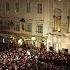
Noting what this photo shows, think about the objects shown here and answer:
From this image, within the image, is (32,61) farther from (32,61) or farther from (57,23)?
(57,23)

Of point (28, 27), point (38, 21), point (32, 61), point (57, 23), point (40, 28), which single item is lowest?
point (32, 61)

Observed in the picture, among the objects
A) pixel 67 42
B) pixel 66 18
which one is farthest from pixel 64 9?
pixel 67 42

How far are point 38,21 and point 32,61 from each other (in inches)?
515

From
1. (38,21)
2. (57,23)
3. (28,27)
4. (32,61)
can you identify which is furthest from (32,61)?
(28,27)

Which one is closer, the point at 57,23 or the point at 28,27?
the point at 57,23

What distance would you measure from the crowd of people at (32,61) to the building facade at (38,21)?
5.59 meters

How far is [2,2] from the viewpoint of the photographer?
5519 centimetres

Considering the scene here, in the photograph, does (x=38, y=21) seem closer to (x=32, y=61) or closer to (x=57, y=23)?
(x=57, y=23)

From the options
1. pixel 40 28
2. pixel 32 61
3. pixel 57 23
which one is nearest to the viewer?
pixel 32 61

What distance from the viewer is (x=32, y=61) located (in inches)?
1502

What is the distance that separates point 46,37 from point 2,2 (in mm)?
10375

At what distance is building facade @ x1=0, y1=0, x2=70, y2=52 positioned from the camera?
4691 cm

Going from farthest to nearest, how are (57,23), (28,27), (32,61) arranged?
(28,27)
(57,23)
(32,61)

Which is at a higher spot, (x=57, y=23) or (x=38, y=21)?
(x=38, y=21)
